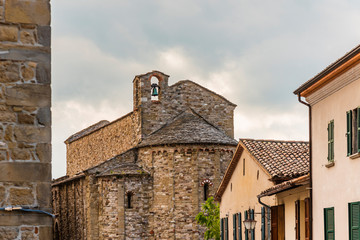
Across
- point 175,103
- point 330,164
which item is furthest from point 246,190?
point 175,103

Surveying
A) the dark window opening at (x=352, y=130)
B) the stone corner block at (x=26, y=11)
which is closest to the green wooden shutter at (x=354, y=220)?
the dark window opening at (x=352, y=130)

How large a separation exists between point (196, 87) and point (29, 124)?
43.1 meters

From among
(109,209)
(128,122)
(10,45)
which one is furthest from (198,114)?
(10,45)

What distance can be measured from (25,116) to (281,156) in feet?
63.0

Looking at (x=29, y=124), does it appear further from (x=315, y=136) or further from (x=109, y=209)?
(x=109, y=209)

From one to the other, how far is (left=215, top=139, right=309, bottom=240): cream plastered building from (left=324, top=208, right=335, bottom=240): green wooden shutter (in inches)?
189

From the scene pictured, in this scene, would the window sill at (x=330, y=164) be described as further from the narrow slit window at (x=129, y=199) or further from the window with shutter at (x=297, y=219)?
the narrow slit window at (x=129, y=199)

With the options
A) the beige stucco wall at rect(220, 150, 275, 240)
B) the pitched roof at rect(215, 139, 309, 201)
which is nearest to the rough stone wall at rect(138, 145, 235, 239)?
the beige stucco wall at rect(220, 150, 275, 240)

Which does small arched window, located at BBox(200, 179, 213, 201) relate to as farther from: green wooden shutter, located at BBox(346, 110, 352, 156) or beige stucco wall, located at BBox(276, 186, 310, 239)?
green wooden shutter, located at BBox(346, 110, 352, 156)

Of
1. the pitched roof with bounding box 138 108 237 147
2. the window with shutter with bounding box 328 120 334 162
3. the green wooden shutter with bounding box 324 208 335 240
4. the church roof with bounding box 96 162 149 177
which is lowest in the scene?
the green wooden shutter with bounding box 324 208 335 240

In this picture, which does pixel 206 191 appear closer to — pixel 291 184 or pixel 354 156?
pixel 291 184

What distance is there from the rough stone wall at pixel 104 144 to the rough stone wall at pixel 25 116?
41957 millimetres

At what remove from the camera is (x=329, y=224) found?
2109 cm

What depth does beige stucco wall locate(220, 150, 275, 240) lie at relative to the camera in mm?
28969
